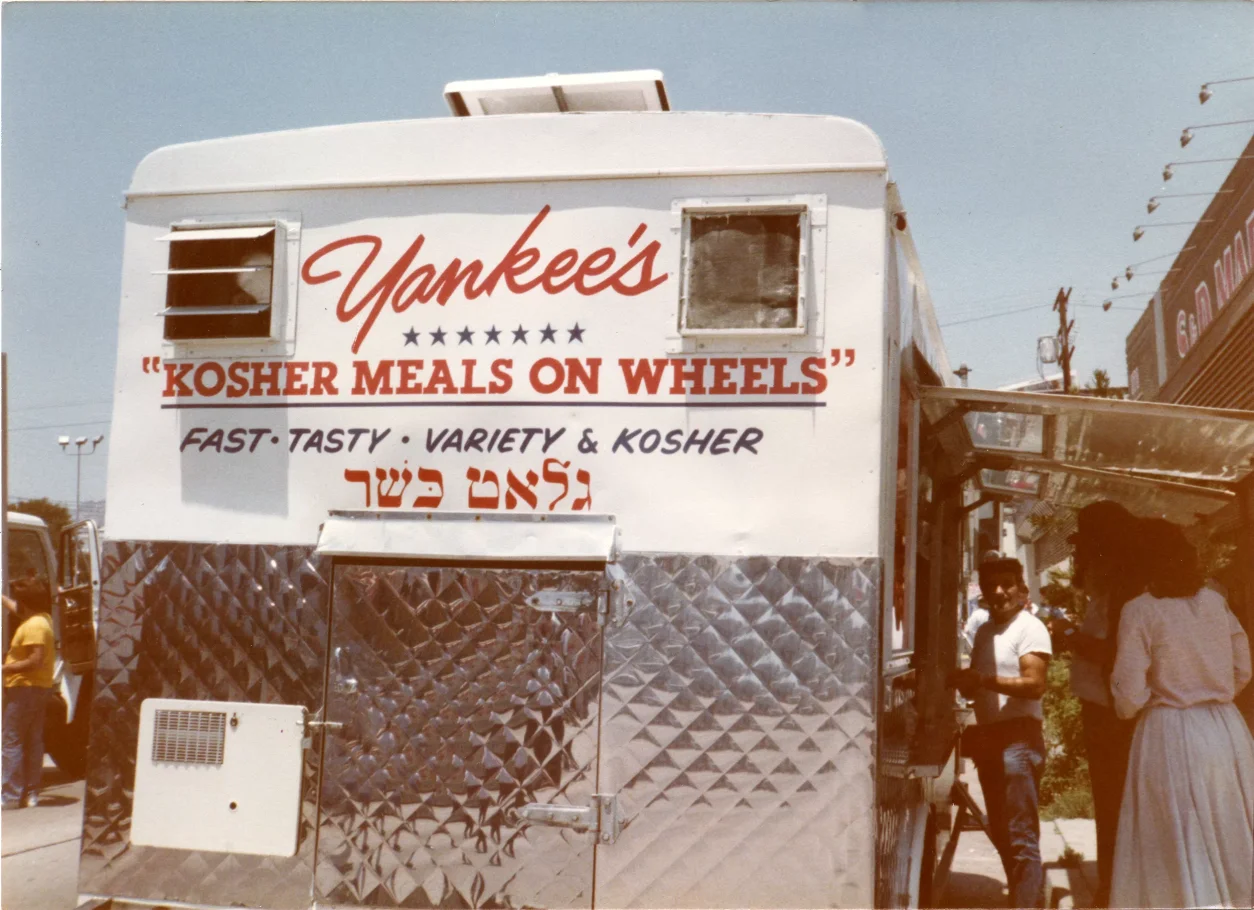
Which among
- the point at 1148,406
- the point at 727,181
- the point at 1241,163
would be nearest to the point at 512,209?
the point at 727,181

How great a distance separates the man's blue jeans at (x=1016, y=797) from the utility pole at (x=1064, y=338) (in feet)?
85.1

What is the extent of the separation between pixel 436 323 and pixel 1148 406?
2.71 meters

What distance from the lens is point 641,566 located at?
3.59 meters

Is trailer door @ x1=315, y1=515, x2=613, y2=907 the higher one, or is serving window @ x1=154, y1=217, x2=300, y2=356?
serving window @ x1=154, y1=217, x2=300, y2=356

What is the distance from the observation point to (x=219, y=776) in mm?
3758

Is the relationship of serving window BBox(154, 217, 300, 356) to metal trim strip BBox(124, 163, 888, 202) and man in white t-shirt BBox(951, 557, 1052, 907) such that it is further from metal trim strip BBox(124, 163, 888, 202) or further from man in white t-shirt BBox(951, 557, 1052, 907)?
man in white t-shirt BBox(951, 557, 1052, 907)

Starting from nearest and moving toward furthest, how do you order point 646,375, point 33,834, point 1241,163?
point 646,375
point 33,834
point 1241,163

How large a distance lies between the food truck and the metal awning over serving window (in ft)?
3.13

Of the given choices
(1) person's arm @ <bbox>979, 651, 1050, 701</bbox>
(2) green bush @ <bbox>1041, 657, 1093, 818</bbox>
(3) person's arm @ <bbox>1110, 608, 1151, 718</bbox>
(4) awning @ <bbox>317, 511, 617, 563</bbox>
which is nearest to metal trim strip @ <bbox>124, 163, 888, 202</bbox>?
(4) awning @ <bbox>317, 511, 617, 563</bbox>

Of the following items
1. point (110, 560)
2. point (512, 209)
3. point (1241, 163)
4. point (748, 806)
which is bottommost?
point (748, 806)

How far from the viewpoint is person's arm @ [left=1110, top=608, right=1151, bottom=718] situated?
468 centimetres

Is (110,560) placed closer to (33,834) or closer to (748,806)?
(748,806)

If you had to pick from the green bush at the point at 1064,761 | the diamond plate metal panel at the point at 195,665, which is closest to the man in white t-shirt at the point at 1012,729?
the green bush at the point at 1064,761

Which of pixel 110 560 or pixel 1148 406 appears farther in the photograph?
pixel 1148 406
